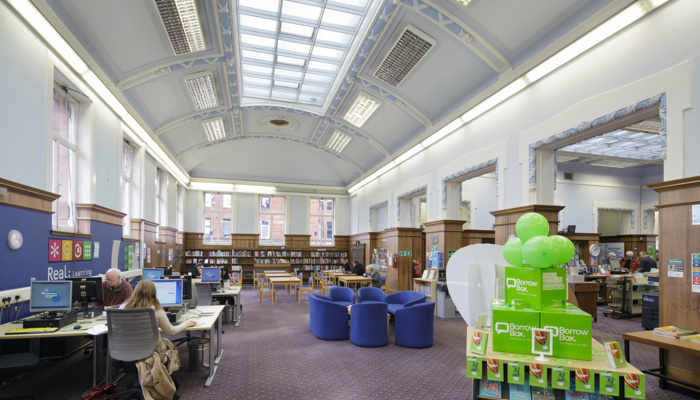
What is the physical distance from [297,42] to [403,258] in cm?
706

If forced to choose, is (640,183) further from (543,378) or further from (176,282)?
(176,282)

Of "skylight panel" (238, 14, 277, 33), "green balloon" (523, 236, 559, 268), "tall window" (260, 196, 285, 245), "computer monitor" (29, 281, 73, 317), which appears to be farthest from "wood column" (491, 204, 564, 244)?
"tall window" (260, 196, 285, 245)

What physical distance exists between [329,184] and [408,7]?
12495 mm

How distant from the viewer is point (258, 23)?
25.8 feet

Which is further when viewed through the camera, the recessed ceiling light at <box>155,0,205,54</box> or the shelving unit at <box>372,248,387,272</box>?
the shelving unit at <box>372,248,387,272</box>

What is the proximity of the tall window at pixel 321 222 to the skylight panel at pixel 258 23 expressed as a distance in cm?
1110

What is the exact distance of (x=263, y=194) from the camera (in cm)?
1789

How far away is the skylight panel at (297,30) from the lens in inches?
311

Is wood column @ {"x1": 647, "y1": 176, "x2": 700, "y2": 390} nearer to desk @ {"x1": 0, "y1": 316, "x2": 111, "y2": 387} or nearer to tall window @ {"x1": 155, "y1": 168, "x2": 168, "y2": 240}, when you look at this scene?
desk @ {"x1": 0, "y1": 316, "x2": 111, "y2": 387}

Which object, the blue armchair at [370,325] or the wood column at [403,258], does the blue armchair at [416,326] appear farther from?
the wood column at [403,258]

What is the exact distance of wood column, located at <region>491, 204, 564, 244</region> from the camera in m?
6.26

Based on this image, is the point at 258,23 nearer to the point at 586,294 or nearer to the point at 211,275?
the point at 211,275

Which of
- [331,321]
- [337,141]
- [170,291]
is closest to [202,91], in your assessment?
[337,141]

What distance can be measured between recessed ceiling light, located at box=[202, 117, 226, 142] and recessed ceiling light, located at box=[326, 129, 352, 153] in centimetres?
380
